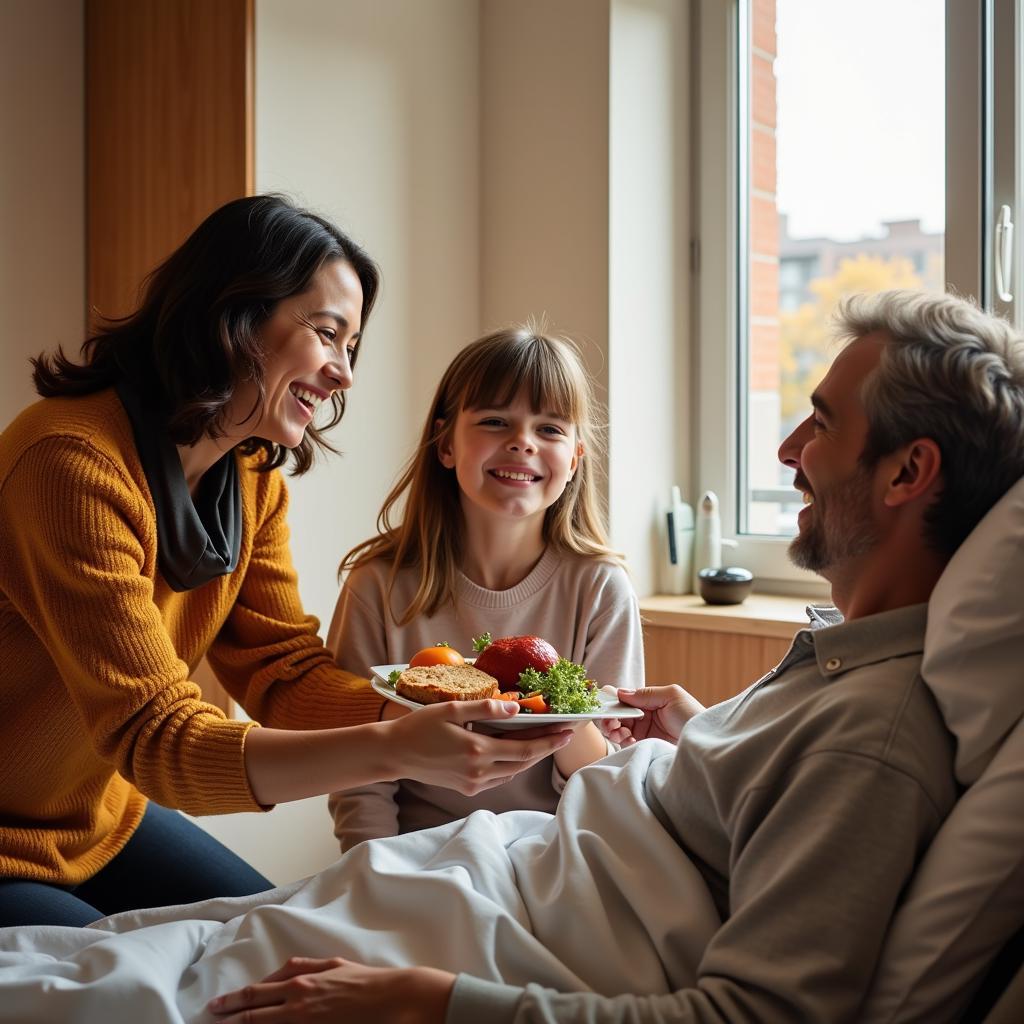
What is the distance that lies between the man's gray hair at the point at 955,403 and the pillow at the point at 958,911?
292mm

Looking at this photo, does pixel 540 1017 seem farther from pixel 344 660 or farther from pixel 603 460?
pixel 603 460

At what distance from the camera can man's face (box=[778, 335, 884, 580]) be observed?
1.24m

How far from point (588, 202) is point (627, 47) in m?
0.39

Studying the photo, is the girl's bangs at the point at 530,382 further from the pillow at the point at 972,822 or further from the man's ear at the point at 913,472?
the pillow at the point at 972,822

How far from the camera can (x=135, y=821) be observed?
185 cm

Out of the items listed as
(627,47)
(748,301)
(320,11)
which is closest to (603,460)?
(748,301)

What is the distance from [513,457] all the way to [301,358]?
420 millimetres

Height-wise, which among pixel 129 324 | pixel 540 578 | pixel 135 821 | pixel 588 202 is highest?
pixel 588 202

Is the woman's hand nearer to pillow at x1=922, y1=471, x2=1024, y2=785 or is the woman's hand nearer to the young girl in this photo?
pillow at x1=922, y1=471, x2=1024, y2=785

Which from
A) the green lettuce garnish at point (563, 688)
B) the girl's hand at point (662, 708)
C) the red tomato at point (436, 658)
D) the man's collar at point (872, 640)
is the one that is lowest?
the girl's hand at point (662, 708)

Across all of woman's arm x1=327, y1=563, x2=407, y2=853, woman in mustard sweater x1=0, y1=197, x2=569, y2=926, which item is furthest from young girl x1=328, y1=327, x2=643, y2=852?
woman in mustard sweater x1=0, y1=197, x2=569, y2=926

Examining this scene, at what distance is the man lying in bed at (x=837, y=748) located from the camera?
0.97 metres

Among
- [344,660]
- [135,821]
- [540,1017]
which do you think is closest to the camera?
[540,1017]

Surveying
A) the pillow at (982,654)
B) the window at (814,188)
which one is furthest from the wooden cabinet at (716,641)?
the pillow at (982,654)
